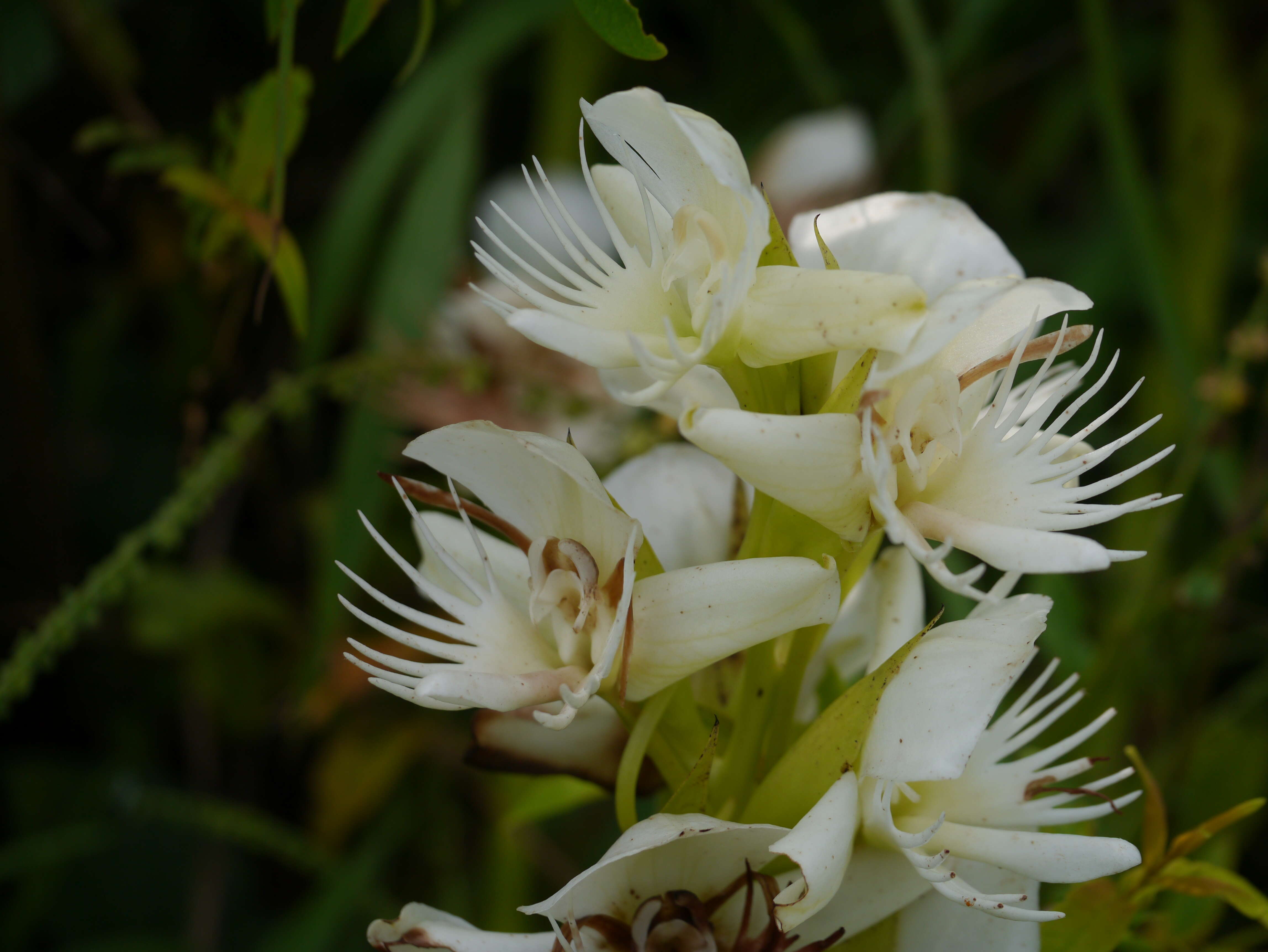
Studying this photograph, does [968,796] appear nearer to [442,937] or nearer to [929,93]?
[442,937]

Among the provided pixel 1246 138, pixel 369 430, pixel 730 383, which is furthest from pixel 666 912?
pixel 1246 138

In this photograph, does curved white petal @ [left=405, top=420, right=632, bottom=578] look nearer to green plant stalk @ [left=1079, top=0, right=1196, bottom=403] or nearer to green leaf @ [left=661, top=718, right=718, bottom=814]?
green leaf @ [left=661, top=718, right=718, bottom=814]

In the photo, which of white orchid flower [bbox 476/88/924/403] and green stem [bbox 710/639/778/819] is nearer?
white orchid flower [bbox 476/88/924/403]

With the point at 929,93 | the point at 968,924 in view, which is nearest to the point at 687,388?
the point at 968,924

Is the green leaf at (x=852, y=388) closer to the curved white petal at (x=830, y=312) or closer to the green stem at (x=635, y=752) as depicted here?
the curved white petal at (x=830, y=312)

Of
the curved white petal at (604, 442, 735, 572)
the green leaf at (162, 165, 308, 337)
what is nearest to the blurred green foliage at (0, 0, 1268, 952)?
the green leaf at (162, 165, 308, 337)

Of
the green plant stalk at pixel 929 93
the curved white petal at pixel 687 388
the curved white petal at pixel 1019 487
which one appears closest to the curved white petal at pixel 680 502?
the curved white petal at pixel 687 388
